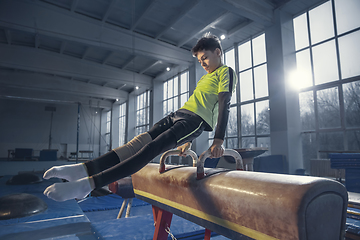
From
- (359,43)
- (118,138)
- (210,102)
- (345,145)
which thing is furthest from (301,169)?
(118,138)

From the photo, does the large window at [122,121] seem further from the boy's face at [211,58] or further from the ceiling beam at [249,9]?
the boy's face at [211,58]

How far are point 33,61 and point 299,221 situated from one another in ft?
37.3

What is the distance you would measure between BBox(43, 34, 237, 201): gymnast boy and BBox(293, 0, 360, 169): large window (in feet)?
16.4

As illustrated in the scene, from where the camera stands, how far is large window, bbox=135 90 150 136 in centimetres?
1398

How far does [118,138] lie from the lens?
18188mm

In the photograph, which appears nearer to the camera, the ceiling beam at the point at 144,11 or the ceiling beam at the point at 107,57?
the ceiling beam at the point at 144,11

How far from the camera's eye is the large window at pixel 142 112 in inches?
550

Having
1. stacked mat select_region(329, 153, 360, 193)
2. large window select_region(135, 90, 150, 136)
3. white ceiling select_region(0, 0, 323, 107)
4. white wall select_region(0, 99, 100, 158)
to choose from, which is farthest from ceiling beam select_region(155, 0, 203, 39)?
white wall select_region(0, 99, 100, 158)

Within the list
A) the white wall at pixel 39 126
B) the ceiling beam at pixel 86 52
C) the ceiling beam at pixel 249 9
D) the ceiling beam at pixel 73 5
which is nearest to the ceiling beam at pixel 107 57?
the ceiling beam at pixel 86 52

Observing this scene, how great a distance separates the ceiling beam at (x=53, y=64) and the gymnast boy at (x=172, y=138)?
33.1 ft

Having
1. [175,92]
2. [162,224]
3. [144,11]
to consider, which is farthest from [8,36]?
[162,224]

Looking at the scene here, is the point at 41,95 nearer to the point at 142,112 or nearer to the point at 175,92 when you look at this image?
the point at 142,112

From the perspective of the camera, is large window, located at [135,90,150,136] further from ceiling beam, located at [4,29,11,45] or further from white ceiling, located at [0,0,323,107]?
ceiling beam, located at [4,29,11,45]

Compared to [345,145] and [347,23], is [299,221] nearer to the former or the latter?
[345,145]
